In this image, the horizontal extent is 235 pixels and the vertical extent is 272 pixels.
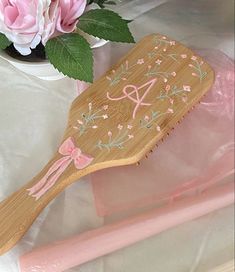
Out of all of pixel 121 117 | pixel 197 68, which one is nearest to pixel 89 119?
pixel 121 117

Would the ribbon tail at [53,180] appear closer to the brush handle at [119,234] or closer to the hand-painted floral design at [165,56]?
the brush handle at [119,234]

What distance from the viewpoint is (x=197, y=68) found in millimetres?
633

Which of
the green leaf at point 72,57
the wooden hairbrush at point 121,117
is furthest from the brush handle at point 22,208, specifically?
the green leaf at point 72,57

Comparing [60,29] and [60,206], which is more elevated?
[60,29]

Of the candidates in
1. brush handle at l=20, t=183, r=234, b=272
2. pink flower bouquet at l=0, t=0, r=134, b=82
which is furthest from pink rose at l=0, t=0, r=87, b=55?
brush handle at l=20, t=183, r=234, b=272

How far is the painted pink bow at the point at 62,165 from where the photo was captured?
548mm

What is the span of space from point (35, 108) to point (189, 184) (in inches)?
7.9

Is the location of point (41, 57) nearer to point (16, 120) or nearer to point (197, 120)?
point (16, 120)

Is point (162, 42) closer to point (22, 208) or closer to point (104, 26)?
point (104, 26)

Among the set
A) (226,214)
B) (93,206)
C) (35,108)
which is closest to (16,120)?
(35,108)

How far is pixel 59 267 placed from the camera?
53 cm

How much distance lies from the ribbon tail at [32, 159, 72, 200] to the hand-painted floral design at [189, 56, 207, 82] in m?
0.18

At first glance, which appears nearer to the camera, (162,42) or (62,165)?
(62,165)

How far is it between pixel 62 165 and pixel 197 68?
0.19m
